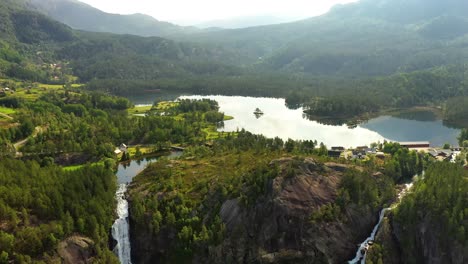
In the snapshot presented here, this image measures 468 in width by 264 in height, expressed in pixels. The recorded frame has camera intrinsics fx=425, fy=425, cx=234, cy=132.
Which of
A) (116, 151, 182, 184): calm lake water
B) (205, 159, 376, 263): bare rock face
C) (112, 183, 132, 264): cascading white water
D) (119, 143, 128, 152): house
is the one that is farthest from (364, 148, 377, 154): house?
(112, 183, 132, 264): cascading white water

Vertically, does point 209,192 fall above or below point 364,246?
above

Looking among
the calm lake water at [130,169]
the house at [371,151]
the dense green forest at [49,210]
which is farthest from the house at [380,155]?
the dense green forest at [49,210]

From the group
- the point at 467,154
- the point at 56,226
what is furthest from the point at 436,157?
the point at 56,226

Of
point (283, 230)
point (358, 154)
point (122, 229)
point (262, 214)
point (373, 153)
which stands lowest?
point (122, 229)

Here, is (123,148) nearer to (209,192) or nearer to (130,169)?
(130,169)

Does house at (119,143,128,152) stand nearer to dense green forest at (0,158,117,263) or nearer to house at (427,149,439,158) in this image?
dense green forest at (0,158,117,263)

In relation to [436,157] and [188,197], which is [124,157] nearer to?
[188,197]

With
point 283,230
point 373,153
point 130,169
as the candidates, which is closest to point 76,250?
point 283,230

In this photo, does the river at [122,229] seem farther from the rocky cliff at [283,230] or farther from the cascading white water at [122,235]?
the rocky cliff at [283,230]
